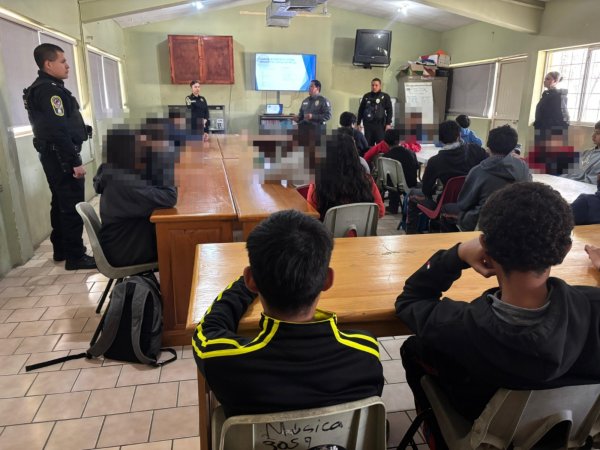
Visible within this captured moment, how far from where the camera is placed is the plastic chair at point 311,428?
770mm

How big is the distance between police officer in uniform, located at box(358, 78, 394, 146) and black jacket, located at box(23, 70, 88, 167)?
4495 millimetres

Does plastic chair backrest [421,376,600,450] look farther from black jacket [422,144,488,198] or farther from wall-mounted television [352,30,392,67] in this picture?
wall-mounted television [352,30,392,67]

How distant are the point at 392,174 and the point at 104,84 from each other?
15.2 ft

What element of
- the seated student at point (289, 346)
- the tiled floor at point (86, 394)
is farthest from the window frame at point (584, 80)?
the seated student at point (289, 346)

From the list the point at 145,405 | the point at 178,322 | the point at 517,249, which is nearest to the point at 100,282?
the point at 178,322

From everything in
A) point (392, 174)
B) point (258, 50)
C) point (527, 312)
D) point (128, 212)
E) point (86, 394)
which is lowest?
point (86, 394)

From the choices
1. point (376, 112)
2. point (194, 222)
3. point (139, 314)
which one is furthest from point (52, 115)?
point (376, 112)

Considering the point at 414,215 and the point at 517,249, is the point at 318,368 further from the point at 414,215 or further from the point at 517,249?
the point at 414,215

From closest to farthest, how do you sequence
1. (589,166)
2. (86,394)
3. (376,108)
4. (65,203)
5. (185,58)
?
(86,394), (65,203), (589,166), (376,108), (185,58)

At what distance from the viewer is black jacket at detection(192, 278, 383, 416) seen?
81cm

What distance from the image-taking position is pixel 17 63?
3.54 metres

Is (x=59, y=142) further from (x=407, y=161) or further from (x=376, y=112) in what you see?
(x=376, y=112)

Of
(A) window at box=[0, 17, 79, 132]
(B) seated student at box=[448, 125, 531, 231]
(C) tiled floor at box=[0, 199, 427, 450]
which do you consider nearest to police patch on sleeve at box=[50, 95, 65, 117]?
(A) window at box=[0, 17, 79, 132]

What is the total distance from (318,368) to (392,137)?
11.6 feet
